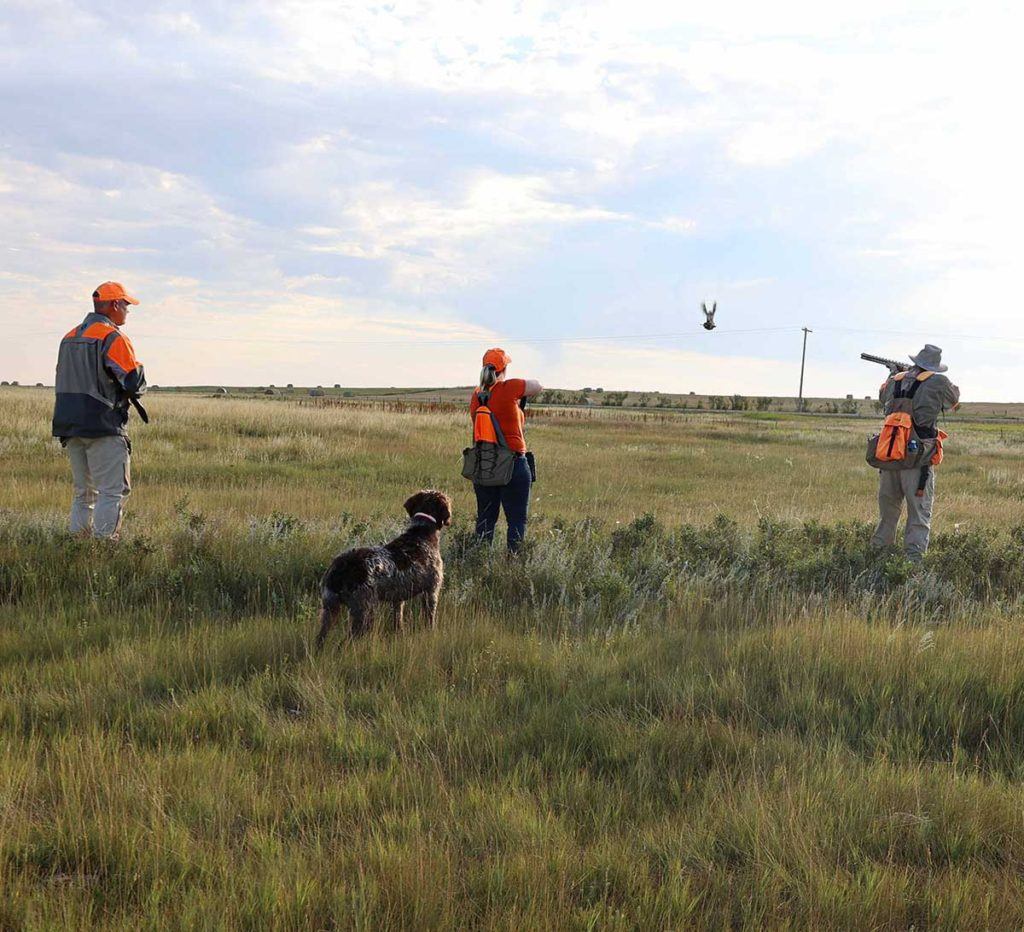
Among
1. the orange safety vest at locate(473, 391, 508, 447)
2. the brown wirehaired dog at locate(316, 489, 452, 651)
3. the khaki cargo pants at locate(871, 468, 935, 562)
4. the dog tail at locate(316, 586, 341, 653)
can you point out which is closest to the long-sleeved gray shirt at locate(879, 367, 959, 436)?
the khaki cargo pants at locate(871, 468, 935, 562)

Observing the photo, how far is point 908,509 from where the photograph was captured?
344 inches

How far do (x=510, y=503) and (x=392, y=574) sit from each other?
→ 310 centimetres

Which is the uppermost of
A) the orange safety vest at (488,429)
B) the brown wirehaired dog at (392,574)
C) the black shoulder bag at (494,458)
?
the orange safety vest at (488,429)

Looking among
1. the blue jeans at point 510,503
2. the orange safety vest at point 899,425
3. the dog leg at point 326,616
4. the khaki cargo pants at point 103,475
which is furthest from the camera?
the orange safety vest at point 899,425

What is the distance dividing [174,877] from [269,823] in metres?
0.40

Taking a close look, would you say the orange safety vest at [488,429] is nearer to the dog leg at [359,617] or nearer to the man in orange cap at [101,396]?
the dog leg at [359,617]

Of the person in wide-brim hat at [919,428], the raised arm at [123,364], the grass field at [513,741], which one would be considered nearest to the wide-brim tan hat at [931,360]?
the person in wide-brim hat at [919,428]

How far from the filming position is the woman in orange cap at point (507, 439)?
777 cm

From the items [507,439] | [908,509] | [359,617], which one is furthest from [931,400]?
[359,617]

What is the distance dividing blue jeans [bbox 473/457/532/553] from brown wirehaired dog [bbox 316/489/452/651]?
6.70ft

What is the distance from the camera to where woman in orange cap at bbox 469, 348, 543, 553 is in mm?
7773

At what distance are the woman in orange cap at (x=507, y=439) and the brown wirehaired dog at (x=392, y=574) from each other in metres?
1.88

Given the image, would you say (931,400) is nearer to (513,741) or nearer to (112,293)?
(513,741)

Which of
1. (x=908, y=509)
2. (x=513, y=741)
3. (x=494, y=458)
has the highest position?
(x=494, y=458)
